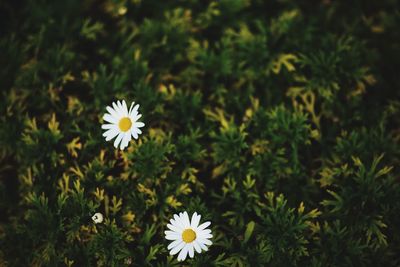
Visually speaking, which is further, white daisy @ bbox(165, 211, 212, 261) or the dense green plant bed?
the dense green plant bed

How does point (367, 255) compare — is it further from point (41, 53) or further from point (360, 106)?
point (41, 53)

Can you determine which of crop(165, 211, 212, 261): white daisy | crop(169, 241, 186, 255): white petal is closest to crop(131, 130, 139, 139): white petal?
crop(165, 211, 212, 261): white daisy

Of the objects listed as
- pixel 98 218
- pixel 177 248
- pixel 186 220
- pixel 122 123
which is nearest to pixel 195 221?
pixel 186 220

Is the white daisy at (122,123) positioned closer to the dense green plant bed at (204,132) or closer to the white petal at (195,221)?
the dense green plant bed at (204,132)

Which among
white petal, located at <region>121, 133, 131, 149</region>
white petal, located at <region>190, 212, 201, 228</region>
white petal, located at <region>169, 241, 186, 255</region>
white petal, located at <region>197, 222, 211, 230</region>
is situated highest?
white petal, located at <region>121, 133, 131, 149</region>

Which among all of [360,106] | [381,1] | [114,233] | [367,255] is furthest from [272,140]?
[381,1]

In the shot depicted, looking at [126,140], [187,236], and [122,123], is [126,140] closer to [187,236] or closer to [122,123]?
[122,123]

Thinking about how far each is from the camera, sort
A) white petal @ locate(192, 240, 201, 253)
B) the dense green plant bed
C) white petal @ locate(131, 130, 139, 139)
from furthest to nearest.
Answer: the dense green plant bed, white petal @ locate(131, 130, 139, 139), white petal @ locate(192, 240, 201, 253)

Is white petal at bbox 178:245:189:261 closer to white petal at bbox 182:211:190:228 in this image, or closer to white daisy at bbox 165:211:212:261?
white daisy at bbox 165:211:212:261
